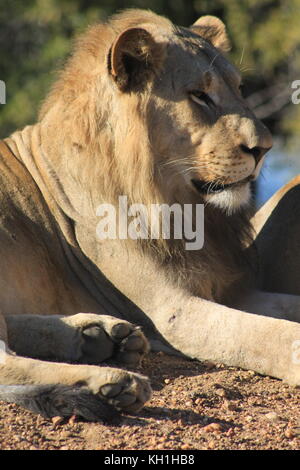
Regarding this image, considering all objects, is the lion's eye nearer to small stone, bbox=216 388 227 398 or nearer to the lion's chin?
the lion's chin

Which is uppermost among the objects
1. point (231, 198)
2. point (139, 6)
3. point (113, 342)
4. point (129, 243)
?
point (139, 6)

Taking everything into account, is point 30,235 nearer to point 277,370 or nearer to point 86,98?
point 86,98

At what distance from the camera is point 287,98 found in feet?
39.0

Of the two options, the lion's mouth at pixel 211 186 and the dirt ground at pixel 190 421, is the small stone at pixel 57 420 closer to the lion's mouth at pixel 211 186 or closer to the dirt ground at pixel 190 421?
the dirt ground at pixel 190 421

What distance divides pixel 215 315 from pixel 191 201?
59 centimetres

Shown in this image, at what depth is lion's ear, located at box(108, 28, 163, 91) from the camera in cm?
439

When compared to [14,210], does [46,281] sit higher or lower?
lower

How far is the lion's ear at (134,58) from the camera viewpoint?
4391 millimetres

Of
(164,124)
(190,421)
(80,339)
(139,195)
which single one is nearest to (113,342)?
(80,339)

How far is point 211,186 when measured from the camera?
14.9 feet

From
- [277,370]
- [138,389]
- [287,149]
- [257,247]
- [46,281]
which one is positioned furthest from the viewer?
[287,149]

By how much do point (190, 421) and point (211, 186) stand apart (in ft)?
4.42

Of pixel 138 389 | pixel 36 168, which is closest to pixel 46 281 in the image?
pixel 36 168

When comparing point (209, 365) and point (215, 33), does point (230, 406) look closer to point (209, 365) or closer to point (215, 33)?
point (209, 365)
